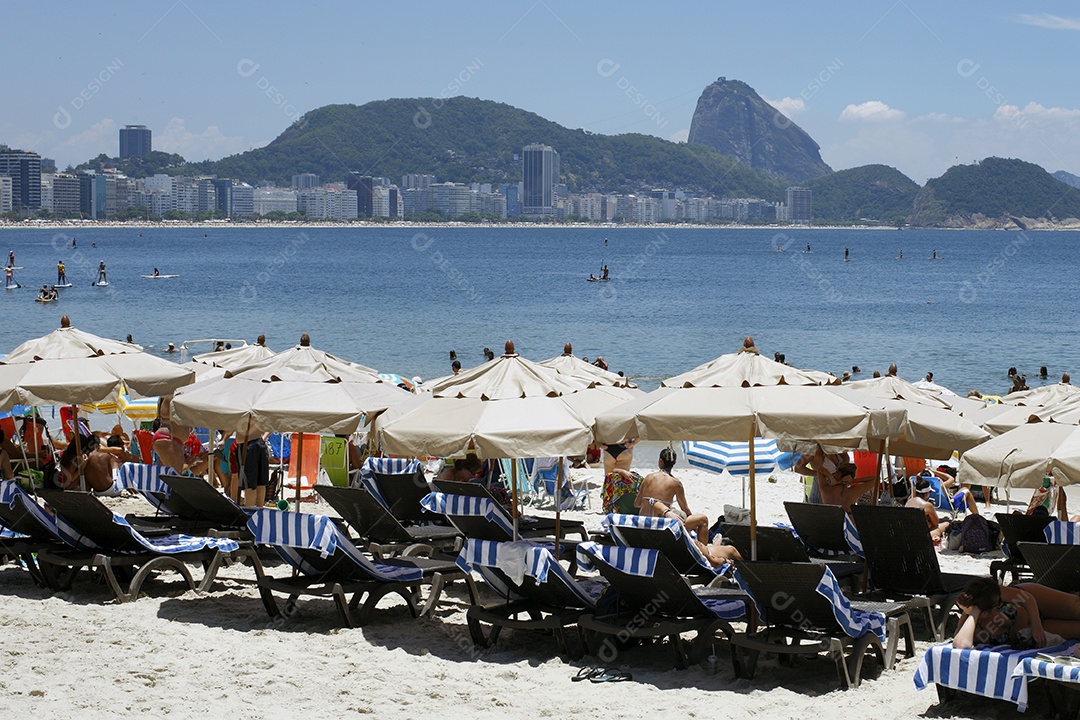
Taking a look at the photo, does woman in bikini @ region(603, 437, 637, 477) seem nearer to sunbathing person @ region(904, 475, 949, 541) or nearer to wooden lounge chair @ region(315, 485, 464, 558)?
wooden lounge chair @ region(315, 485, 464, 558)

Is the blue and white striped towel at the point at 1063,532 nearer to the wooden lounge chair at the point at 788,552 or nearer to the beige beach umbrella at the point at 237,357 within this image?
the wooden lounge chair at the point at 788,552

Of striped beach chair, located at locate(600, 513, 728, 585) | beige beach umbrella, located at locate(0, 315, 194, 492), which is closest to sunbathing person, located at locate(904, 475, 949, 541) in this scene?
striped beach chair, located at locate(600, 513, 728, 585)

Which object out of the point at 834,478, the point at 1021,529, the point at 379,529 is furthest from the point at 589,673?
the point at 834,478

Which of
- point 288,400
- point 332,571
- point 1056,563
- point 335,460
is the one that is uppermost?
point 288,400

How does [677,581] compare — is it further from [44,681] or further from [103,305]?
[103,305]

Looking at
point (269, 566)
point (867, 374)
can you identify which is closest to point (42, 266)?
point (867, 374)

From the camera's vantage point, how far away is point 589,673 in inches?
273

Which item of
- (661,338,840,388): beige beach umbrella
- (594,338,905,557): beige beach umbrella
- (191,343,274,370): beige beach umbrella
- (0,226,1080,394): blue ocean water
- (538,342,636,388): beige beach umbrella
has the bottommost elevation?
(0,226,1080,394): blue ocean water

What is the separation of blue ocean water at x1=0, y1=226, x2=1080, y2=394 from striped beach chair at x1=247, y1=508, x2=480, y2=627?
23.8 m

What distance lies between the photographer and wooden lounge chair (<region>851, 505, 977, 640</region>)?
306 inches

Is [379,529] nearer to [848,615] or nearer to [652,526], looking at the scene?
[652,526]

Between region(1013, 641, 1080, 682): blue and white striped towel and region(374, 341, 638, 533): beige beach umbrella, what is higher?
region(374, 341, 638, 533): beige beach umbrella

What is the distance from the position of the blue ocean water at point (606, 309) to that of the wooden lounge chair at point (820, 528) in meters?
22.4

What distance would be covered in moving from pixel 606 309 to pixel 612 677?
49490 millimetres
